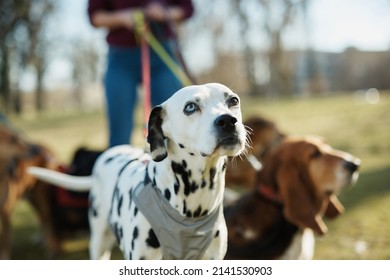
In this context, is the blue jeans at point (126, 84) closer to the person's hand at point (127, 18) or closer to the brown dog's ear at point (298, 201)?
the person's hand at point (127, 18)

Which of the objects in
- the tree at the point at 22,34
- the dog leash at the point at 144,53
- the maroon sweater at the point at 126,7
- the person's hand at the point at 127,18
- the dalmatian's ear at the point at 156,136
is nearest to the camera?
the dalmatian's ear at the point at 156,136

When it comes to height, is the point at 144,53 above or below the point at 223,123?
above

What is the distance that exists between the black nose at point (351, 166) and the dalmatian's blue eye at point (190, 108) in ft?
4.44

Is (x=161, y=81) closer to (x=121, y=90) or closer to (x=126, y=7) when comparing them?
(x=121, y=90)

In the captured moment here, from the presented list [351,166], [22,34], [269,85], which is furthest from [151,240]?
[269,85]

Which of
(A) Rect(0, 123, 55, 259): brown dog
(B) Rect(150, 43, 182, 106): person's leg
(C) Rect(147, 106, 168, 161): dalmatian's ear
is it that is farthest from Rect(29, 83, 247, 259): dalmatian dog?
(A) Rect(0, 123, 55, 259): brown dog

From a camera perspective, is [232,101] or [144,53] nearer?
[232,101]

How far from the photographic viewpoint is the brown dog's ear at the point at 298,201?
10.0 feet

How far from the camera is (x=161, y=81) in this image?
3516 millimetres

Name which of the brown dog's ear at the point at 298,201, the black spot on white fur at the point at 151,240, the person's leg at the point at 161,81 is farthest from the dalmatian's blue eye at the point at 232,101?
the person's leg at the point at 161,81

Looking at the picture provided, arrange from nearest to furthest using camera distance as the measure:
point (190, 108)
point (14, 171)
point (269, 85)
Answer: point (190, 108) → point (14, 171) → point (269, 85)

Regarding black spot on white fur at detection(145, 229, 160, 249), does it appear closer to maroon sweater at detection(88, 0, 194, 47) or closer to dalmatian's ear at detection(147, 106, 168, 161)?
dalmatian's ear at detection(147, 106, 168, 161)

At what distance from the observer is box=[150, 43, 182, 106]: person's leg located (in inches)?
138

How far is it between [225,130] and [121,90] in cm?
171
